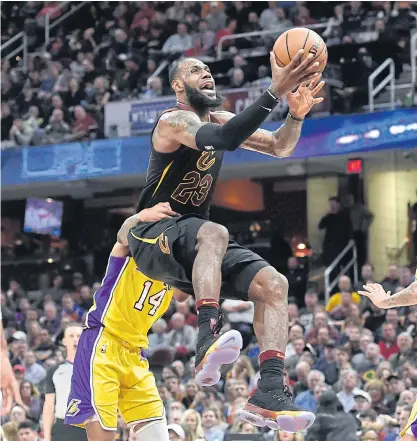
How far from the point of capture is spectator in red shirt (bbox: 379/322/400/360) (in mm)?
14953

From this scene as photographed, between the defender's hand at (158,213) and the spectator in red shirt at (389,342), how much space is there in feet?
24.6

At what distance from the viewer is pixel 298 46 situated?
24.6 feet

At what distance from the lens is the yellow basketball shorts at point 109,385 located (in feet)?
29.2

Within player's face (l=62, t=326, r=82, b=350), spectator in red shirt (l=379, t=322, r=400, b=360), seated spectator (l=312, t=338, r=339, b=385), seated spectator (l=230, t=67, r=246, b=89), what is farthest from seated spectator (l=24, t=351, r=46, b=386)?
seated spectator (l=230, t=67, r=246, b=89)

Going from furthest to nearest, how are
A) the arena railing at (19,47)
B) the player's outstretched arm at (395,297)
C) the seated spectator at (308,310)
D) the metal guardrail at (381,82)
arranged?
the arena railing at (19,47)
the metal guardrail at (381,82)
the seated spectator at (308,310)
the player's outstretched arm at (395,297)

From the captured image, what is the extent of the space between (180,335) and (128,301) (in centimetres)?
814

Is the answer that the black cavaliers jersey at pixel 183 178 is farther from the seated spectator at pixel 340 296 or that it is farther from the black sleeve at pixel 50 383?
the seated spectator at pixel 340 296

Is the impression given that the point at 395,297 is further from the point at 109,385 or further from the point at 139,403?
the point at 109,385

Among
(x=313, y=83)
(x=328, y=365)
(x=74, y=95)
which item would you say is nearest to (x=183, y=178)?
(x=313, y=83)

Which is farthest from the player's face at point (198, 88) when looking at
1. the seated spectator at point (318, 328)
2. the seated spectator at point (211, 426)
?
the seated spectator at point (318, 328)

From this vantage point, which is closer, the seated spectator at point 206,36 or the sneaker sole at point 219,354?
the sneaker sole at point 219,354

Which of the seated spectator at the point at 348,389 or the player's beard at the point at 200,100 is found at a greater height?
the player's beard at the point at 200,100

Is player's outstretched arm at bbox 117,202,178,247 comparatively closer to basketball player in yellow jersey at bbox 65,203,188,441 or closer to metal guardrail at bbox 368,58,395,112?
basketball player in yellow jersey at bbox 65,203,188,441

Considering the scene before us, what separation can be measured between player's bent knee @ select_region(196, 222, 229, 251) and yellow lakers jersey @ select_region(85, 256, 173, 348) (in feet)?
4.41
